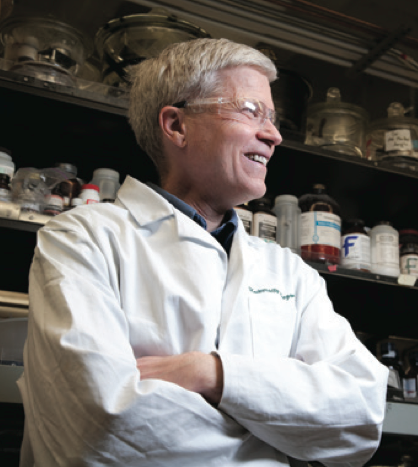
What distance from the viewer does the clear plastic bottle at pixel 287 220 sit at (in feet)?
7.20

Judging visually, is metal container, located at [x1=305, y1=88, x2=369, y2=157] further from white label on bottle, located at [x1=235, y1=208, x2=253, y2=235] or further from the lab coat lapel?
the lab coat lapel

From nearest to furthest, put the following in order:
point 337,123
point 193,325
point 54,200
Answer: point 193,325, point 54,200, point 337,123

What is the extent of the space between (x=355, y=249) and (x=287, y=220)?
26 cm

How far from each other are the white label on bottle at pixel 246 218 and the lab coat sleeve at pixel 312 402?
0.91 metres

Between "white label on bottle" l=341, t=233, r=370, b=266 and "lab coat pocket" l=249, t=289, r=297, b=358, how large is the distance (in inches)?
33.0

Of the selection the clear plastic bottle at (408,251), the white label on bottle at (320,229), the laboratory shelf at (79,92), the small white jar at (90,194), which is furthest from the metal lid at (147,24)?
the clear plastic bottle at (408,251)

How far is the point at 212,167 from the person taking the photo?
1.49 metres

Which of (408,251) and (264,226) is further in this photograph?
(408,251)

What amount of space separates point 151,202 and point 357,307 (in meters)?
1.27

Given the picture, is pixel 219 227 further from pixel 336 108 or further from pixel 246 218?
pixel 336 108

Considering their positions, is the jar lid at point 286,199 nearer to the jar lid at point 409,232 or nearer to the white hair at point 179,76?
the jar lid at point 409,232

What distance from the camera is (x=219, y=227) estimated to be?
5.02 feet

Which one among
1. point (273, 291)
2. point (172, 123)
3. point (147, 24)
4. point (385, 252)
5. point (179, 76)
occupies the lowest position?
point (273, 291)

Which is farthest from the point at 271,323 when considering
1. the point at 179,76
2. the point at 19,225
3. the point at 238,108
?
the point at 19,225
